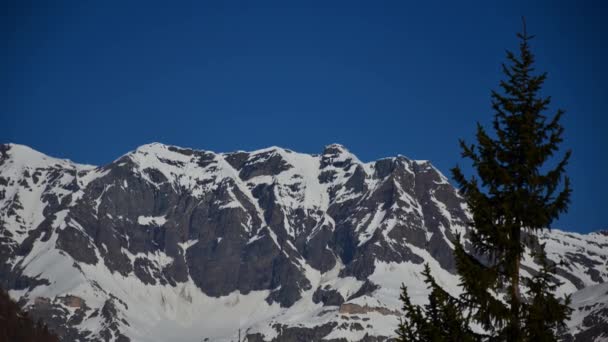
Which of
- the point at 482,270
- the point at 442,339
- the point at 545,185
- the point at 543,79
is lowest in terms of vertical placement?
the point at 442,339

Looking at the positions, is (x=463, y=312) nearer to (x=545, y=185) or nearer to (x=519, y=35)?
(x=545, y=185)

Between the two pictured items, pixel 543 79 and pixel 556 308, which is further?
pixel 543 79

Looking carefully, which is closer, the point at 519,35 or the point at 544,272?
the point at 544,272

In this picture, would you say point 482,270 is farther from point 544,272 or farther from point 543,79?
point 543,79

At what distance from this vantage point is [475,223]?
99.6 ft

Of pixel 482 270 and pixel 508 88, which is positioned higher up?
pixel 508 88

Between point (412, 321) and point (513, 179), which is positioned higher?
point (513, 179)

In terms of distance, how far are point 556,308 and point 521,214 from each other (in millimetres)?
2724

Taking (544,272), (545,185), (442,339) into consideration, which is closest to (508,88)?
(545,185)

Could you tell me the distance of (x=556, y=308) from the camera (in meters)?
29.1

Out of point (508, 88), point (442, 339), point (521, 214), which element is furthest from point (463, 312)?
point (508, 88)

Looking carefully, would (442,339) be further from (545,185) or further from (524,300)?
(545,185)

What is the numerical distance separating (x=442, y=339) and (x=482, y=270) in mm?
2204

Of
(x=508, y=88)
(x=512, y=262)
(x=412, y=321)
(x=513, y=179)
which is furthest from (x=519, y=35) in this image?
(x=412, y=321)
